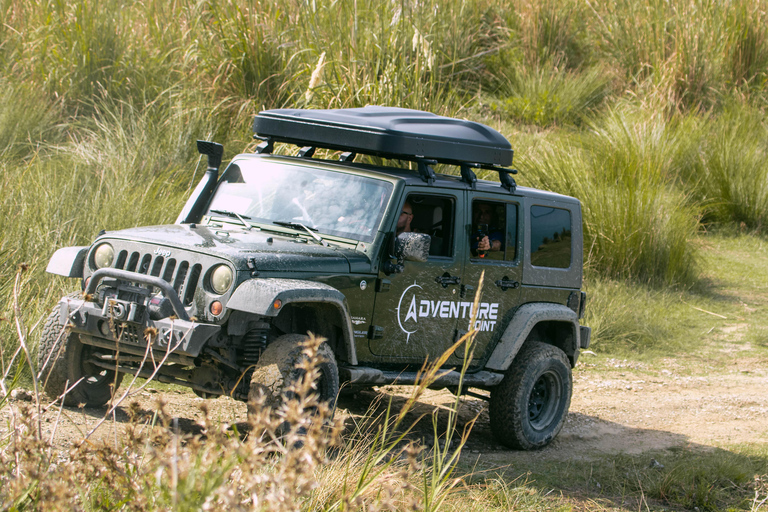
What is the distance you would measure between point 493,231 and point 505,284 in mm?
388

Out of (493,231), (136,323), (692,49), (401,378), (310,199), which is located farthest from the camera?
(692,49)

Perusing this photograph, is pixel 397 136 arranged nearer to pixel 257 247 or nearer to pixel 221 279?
pixel 257 247

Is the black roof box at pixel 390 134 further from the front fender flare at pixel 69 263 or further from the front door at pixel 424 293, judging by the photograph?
the front fender flare at pixel 69 263

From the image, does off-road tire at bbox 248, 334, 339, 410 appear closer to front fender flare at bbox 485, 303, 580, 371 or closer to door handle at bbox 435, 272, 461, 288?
door handle at bbox 435, 272, 461, 288

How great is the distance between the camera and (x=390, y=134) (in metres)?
5.09

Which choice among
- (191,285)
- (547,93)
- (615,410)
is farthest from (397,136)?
(547,93)

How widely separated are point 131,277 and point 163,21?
9030 millimetres

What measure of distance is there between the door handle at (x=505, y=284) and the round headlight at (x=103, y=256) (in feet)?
8.40

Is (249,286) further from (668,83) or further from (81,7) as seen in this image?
(668,83)

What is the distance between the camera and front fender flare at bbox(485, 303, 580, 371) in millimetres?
5652

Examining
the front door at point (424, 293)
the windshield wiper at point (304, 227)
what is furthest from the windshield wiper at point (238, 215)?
the front door at point (424, 293)

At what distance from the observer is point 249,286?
4.14 meters

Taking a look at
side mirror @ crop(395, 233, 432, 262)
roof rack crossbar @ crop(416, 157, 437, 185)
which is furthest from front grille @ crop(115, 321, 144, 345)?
roof rack crossbar @ crop(416, 157, 437, 185)

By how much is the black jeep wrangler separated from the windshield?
0.03ft
